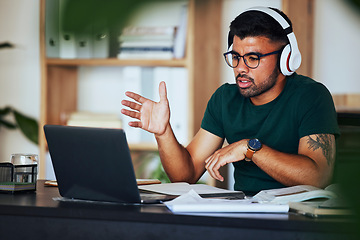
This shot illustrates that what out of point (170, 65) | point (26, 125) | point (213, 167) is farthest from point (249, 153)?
point (26, 125)

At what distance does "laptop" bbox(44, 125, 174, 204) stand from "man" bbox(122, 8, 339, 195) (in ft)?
1.70

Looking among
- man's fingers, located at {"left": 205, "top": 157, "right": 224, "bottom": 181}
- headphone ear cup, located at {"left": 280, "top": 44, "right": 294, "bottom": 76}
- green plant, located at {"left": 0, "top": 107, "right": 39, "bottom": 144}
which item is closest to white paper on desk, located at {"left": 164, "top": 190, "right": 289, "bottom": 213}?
man's fingers, located at {"left": 205, "top": 157, "right": 224, "bottom": 181}

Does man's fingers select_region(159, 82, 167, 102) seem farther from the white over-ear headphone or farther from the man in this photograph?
the white over-ear headphone

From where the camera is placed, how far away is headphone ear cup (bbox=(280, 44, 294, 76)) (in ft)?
5.38

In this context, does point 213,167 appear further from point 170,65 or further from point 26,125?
point 26,125

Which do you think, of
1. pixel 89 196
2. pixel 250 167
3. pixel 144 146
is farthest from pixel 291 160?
pixel 144 146

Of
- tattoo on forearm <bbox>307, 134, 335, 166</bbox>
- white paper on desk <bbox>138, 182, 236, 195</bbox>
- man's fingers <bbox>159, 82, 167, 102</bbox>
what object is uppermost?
man's fingers <bbox>159, 82, 167, 102</bbox>

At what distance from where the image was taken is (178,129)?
2.81m

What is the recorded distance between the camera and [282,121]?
1.68m

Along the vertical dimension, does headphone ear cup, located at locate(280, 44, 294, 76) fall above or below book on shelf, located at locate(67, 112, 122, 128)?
above

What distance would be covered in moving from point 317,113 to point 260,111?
0.72 ft

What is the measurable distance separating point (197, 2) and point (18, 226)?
2.77 feet

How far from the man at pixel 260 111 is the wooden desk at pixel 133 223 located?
2.14 ft

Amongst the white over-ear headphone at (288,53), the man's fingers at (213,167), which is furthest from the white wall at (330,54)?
the man's fingers at (213,167)
